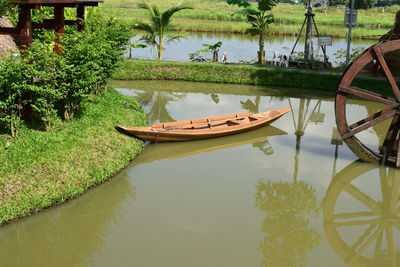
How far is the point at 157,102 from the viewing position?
16828mm

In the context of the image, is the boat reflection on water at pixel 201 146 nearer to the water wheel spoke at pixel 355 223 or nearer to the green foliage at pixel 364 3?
the water wheel spoke at pixel 355 223

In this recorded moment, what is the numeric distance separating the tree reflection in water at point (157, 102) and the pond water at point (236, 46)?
22.6 feet

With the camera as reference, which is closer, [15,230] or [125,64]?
[15,230]

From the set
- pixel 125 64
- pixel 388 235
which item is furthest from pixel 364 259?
pixel 125 64

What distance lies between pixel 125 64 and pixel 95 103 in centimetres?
774

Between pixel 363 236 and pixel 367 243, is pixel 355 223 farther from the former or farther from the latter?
pixel 367 243

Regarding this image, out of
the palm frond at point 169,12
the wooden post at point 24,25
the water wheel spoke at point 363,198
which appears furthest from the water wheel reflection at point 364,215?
the palm frond at point 169,12

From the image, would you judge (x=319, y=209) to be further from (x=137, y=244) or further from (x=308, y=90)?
(x=308, y=90)

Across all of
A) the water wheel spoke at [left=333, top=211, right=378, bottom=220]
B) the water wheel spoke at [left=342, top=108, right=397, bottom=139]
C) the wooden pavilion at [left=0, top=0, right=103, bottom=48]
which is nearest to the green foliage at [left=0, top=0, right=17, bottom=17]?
the wooden pavilion at [left=0, top=0, right=103, bottom=48]

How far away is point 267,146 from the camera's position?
40.0 feet

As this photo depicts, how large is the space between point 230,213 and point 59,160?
3.42m

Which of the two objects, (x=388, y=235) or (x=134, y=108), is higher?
(x=134, y=108)

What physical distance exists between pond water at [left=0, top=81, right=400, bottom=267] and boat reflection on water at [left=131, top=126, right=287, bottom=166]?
0.04 m

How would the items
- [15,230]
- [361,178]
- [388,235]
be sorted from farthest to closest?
[361,178] → [388,235] → [15,230]
